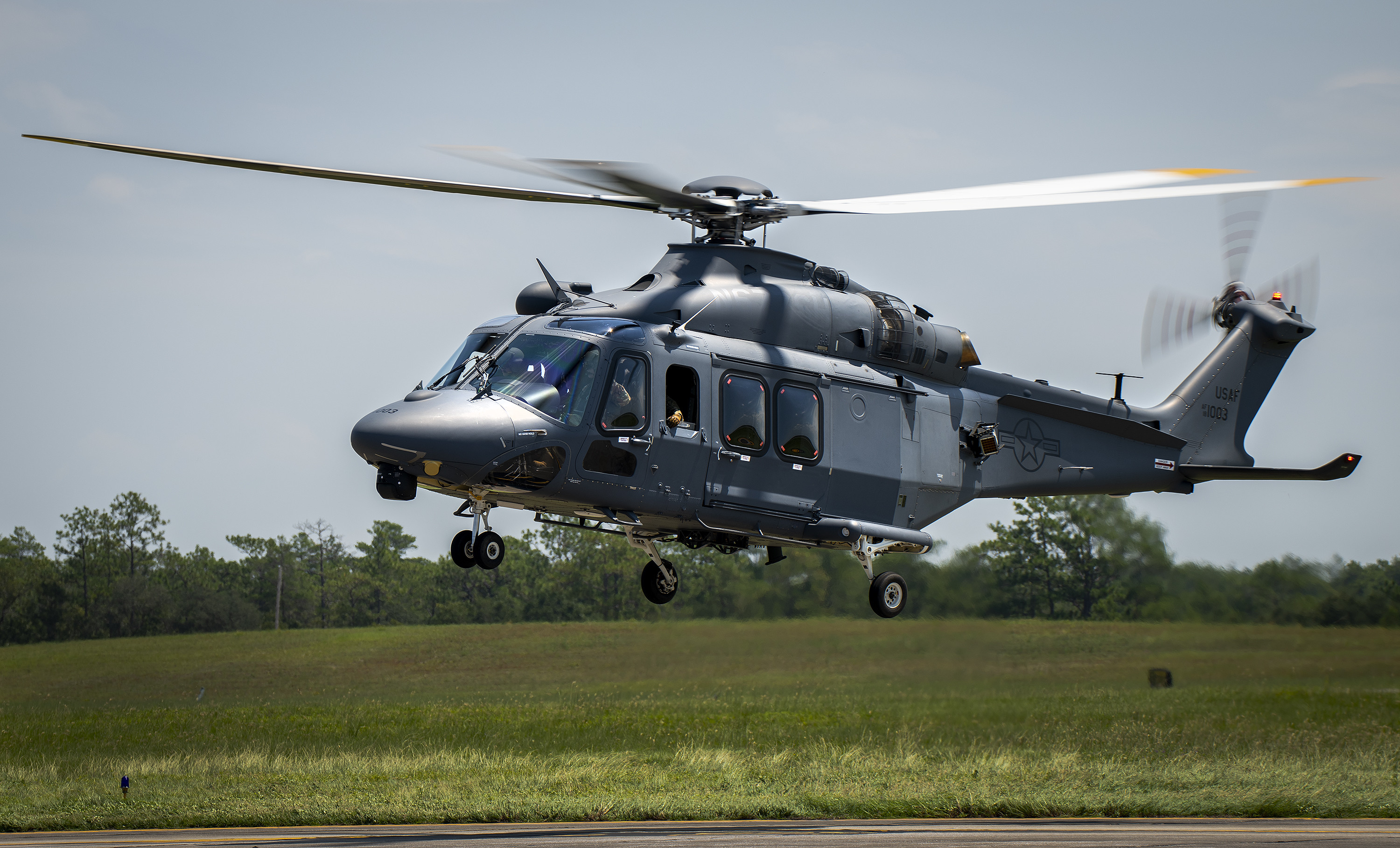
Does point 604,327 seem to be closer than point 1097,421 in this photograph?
Yes

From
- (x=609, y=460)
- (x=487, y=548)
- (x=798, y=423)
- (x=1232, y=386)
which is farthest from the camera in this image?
(x=1232, y=386)

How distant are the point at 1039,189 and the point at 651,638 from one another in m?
37.2

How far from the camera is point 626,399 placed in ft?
38.9

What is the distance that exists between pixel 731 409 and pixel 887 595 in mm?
2917

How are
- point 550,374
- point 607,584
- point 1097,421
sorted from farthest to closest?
1. point 607,584
2. point 1097,421
3. point 550,374

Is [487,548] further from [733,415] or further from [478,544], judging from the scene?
[733,415]

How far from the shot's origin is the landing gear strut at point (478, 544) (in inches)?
470

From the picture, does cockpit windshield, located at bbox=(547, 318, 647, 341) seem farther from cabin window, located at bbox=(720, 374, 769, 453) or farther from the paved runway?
the paved runway

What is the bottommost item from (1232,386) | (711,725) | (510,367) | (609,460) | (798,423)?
(711,725)

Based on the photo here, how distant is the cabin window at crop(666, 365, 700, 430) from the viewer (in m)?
12.2

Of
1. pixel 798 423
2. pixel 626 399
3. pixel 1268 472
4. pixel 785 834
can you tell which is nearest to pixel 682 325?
pixel 626 399

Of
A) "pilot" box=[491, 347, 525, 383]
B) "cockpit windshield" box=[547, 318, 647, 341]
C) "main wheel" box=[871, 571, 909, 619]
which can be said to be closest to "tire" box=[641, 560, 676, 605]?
"main wheel" box=[871, 571, 909, 619]

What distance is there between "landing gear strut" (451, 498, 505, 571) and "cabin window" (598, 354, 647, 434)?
159 centimetres

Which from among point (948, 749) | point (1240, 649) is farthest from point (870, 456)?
point (1240, 649)
